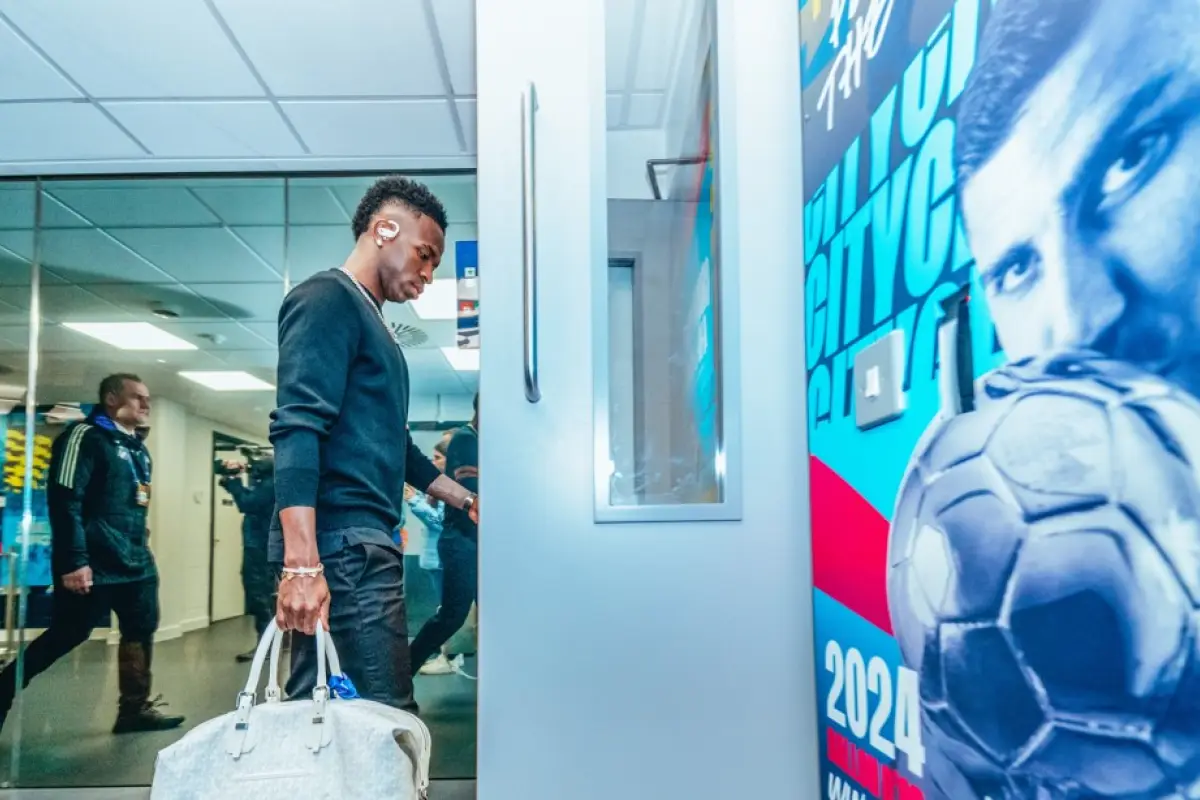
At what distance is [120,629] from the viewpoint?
3652 millimetres

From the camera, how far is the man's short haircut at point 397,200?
6.21ft

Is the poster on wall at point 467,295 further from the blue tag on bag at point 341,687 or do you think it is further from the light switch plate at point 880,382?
the light switch plate at point 880,382

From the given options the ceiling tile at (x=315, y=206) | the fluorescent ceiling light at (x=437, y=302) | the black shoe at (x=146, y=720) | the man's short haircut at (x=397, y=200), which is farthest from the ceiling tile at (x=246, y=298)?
the man's short haircut at (x=397, y=200)

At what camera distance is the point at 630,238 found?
1606 millimetres

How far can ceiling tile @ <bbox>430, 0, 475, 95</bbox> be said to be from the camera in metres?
2.57

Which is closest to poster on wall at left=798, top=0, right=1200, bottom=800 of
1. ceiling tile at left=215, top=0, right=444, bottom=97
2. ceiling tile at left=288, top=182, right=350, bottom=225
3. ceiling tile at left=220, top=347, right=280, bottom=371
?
ceiling tile at left=215, top=0, right=444, bottom=97

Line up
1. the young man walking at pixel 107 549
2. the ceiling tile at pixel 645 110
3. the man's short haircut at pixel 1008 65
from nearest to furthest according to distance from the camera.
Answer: the man's short haircut at pixel 1008 65
the ceiling tile at pixel 645 110
the young man walking at pixel 107 549

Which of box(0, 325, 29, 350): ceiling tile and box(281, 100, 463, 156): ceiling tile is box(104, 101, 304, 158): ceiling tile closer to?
box(281, 100, 463, 156): ceiling tile

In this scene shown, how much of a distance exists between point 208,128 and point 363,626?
100 inches

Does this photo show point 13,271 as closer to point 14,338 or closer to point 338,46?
point 14,338

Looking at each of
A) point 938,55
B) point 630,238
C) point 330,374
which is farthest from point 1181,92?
point 330,374

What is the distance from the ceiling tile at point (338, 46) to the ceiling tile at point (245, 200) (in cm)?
98

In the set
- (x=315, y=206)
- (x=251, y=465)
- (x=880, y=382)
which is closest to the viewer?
(x=880, y=382)

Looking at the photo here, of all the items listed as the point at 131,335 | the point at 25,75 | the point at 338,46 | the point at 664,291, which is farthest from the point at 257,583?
the point at 664,291
